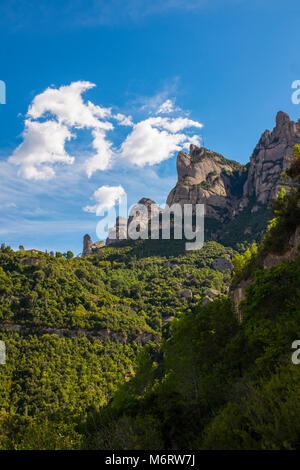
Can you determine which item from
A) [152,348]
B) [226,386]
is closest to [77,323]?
[152,348]

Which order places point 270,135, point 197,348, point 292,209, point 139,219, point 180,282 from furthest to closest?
point 139,219 < point 270,135 < point 180,282 < point 292,209 < point 197,348

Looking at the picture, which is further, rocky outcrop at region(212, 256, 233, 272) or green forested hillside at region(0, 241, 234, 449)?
rocky outcrop at region(212, 256, 233, 272)

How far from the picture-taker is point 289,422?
29.2ft

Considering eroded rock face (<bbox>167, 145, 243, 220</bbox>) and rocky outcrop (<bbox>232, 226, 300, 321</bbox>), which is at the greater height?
eroded rock face (<bbox>167, 145, 243, 220</bbox>)

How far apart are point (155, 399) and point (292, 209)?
21.3 m

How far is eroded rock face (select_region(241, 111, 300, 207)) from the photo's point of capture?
145250 millimetres

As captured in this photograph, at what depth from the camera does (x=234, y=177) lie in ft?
625

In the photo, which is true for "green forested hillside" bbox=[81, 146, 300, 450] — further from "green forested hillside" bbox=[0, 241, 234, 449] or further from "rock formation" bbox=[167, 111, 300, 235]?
"rock formation" bbox=[167, 111, 300, 235]

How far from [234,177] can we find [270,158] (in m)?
37.7

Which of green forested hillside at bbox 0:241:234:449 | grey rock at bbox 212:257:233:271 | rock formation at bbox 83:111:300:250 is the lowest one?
green forested hillside at bbox 0:241:234:449

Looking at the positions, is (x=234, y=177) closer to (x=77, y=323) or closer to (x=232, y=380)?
(x=77, y=323)

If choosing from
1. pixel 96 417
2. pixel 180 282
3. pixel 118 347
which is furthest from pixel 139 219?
pixel 96 417

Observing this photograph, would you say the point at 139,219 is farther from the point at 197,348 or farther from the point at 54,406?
the point at 197,348

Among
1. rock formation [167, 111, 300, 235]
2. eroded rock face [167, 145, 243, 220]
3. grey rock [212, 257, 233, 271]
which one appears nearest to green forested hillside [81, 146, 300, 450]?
grey rock [212, 257, 233, 271]
